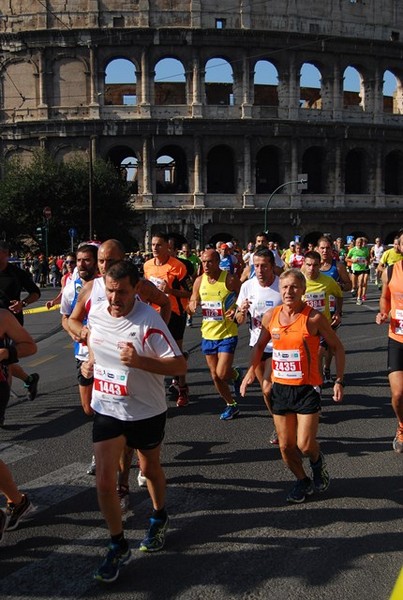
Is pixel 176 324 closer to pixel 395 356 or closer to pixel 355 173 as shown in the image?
pixel 395 356

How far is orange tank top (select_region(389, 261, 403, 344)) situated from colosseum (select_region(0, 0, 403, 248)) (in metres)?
32.8

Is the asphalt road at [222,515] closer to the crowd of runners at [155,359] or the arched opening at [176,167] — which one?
the crowd of runners at [155,359]

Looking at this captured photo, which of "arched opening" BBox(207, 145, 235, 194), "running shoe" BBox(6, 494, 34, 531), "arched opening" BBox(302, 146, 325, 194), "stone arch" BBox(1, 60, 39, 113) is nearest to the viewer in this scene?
"running shoe" BBox(6, 494, 34, 531)

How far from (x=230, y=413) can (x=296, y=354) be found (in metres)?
2.50

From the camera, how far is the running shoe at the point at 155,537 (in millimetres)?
3896

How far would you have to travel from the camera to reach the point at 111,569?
3.53 metres

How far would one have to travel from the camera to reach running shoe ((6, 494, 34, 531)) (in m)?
4.31

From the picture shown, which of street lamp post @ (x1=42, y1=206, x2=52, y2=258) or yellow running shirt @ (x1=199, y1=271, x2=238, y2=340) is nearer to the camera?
yellow running shirt @ (x1=199, y1=271, x2=238, y2=340)

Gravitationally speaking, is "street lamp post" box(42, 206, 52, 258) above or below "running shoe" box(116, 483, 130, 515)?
above

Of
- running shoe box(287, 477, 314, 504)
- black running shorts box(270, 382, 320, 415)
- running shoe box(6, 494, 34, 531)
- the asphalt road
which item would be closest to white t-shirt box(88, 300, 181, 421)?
the asphalt road

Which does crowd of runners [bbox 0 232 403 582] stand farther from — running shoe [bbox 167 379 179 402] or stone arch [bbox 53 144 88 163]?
stone arch [bbox 53 144 88 163]

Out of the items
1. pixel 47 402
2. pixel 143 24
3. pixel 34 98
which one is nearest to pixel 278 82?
pixel 143 24

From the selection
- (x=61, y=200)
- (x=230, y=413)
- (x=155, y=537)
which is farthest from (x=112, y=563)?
(x=61, y=200)

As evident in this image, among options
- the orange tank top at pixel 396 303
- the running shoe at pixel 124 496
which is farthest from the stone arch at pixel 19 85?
the running shoe at pixel 124 496
